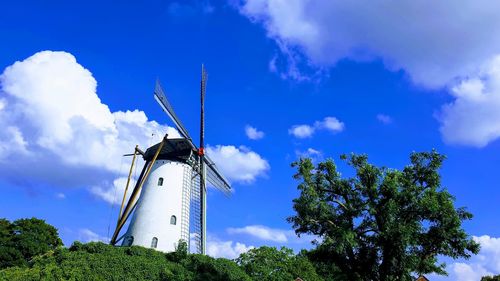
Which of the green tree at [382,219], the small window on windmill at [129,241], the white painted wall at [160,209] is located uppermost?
the white painted wall at [160,209]

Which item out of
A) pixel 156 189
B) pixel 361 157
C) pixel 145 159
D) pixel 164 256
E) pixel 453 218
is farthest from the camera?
pixel 145 159

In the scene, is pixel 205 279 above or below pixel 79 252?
below

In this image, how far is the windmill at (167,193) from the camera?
1610 inches

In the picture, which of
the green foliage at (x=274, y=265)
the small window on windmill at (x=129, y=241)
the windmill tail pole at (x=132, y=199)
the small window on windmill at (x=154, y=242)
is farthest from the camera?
the windmill tail pole at (x=132, y=199)

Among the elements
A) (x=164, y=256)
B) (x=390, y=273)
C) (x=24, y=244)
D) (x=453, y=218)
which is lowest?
(x=390, y=273)

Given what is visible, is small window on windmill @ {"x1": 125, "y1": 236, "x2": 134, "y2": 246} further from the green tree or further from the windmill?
the green tree

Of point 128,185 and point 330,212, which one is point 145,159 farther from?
point 330,212

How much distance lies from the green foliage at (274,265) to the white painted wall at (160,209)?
7.06 meters

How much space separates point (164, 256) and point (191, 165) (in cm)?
1009

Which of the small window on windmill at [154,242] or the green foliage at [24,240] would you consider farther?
the green foliage at [24,240]

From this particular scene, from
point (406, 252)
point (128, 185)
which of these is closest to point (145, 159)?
point (128, 185)

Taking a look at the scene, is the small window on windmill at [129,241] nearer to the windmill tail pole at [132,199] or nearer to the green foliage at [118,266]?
the windmill tail pole at [132,199]

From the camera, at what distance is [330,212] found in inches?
907

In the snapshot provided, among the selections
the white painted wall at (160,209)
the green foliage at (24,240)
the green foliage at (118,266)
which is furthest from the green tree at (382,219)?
the green foliage at (24,240)
